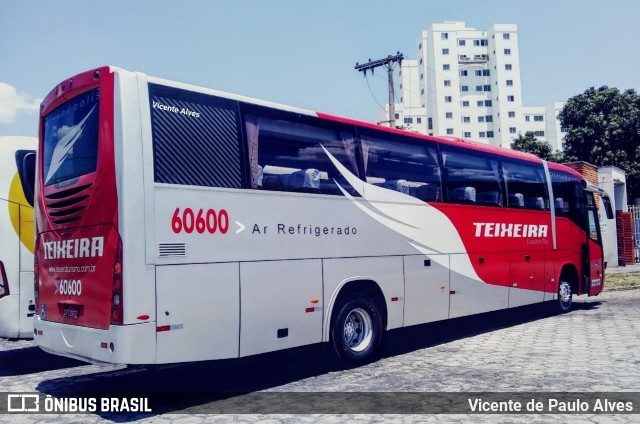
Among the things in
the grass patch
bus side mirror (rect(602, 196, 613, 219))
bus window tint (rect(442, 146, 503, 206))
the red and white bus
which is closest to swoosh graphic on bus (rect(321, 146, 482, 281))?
the red and white bus

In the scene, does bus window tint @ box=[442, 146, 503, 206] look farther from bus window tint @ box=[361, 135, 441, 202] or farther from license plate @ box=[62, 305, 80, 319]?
license plate @ box=[62, 305, 80, 319]

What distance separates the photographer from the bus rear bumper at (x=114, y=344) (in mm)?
5609

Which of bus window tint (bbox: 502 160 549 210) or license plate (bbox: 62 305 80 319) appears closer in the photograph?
license plate (bbox: 62 305 80 319)

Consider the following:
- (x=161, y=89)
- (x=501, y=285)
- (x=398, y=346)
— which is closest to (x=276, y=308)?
(x=161, y=89)

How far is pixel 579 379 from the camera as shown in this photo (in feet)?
22.6

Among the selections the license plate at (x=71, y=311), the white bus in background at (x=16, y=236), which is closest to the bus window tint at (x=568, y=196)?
the license plate at (x=71, y=311)

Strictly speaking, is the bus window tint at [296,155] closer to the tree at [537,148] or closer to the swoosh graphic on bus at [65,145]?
the swoosh graphic on bus at [65,145]

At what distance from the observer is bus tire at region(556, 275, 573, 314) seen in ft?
44.1

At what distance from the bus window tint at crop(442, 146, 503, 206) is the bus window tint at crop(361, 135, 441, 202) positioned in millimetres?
376

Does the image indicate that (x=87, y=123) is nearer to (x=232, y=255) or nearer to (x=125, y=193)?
(x=125, y=193)

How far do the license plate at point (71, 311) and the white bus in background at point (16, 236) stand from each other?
6.71ft

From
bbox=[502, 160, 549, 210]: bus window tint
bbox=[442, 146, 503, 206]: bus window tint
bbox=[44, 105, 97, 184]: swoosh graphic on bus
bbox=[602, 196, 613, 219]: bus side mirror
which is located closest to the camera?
bbox=[44, 105, 97, 184]: swoosh graphic on bus

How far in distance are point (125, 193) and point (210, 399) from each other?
2.57 meters

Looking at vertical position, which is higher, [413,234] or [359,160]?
[359,160]
